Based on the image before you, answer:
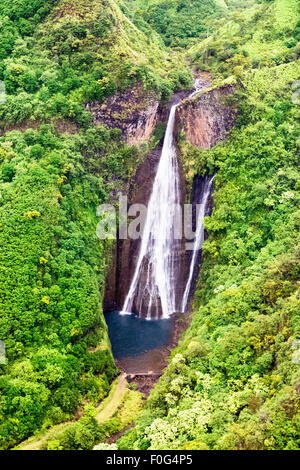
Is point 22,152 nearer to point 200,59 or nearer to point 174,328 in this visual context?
point 174,328

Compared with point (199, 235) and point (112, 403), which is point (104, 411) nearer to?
point (112, 403)

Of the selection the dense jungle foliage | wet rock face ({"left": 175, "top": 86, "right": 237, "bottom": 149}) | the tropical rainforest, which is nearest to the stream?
wet rock face ({"left": 175, "top": 86, "right": 237, "bottom": 149})

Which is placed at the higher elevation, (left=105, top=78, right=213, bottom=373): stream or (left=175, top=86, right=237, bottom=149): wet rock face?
(left=175, top=86, right=237, bottom=149): wet rock face

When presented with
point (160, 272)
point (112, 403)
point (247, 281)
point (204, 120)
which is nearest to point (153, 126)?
point (204, 120)

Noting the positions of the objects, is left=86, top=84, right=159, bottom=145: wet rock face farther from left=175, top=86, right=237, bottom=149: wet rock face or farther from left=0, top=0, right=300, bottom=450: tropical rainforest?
left=175, top=86, right=237, bottom=149: wet rock face

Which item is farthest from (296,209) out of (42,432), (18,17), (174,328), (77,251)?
(18,17)

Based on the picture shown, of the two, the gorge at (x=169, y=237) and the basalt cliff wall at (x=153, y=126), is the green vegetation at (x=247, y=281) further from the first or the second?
the gorge at (x=169, y=237)
